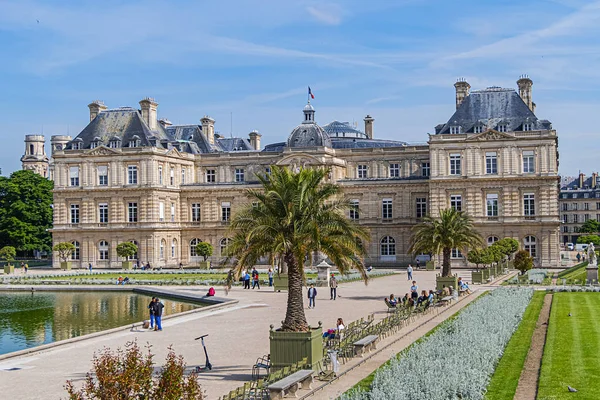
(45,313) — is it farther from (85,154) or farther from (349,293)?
(85,154)

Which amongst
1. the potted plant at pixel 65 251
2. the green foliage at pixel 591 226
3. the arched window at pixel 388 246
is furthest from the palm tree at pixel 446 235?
the green foliage at pixel 591 226

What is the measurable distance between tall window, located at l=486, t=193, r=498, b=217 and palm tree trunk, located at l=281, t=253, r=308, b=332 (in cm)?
5223

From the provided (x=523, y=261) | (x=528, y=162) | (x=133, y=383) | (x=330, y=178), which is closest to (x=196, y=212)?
(x=330, y=178)

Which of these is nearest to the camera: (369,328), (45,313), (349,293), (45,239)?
(369,328)

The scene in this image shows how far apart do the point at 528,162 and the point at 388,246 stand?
15937 mm

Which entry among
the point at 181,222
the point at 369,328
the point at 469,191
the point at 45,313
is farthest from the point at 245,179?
the point at 369,328

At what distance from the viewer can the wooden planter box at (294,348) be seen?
21.7m

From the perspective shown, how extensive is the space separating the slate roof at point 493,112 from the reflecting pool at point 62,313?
123 feet

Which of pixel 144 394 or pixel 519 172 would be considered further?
pixel 519 172

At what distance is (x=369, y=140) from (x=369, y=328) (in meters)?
70.7

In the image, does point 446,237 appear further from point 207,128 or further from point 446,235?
point 207,128

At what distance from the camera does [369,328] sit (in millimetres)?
27719

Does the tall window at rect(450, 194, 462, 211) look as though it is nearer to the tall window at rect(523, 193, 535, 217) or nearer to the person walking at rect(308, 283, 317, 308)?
the tall window at rect(523, 193, 535, 217)

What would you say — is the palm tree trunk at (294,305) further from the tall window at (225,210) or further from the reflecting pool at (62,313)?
the tall window at (225,210)
